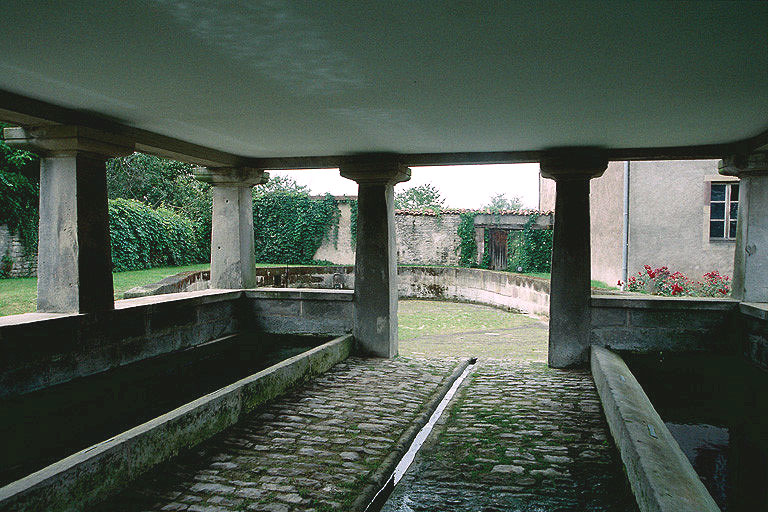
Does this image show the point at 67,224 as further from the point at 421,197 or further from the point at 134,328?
the point at 421,197

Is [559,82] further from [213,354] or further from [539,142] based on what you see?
[213,354]

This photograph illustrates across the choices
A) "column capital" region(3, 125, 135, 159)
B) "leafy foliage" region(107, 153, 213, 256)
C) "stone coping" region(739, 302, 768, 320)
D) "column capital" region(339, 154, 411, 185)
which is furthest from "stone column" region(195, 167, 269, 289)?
"leafy foliage" region(107, 153, 213, 256)

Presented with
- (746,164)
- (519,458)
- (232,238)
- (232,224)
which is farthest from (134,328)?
(746,164)

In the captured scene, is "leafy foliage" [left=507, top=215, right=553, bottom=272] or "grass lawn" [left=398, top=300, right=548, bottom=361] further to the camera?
"leafy foliage" [left=507, top=215, right=553, bottom=272]

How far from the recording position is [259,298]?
8820mm

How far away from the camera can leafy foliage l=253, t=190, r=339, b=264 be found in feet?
74.9

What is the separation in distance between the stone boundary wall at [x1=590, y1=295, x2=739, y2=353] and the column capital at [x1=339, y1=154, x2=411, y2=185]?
10.9 feet

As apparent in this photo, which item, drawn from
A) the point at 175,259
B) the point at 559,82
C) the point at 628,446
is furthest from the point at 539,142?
the point at 175,259

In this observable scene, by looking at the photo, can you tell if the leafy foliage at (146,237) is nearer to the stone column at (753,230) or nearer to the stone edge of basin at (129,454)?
the stone edge of basin at (129,454)

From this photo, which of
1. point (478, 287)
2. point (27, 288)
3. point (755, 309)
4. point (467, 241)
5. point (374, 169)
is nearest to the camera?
point (755, 309)

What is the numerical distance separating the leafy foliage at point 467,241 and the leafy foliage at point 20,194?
1505cm

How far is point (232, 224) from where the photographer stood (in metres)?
8.74

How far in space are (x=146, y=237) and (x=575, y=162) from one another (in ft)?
44.2

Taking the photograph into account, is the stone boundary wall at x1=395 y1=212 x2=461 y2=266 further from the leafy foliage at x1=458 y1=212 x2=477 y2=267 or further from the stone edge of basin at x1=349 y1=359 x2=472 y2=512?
the stone edge of basin at x1=349 y1=359 x2=472 y2=512
